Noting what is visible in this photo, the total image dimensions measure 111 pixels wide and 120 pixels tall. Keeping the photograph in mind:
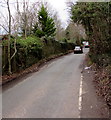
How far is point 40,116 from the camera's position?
4207 mm

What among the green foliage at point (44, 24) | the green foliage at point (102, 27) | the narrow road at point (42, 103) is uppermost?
the green foliage at point (44, 24)

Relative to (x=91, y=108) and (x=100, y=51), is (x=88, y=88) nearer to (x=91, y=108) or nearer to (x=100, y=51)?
(x=91, y=108)

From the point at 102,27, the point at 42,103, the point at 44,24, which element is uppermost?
the point at 44,24

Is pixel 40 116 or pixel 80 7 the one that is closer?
pixel 40 116

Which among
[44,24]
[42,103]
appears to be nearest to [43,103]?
[42,103]

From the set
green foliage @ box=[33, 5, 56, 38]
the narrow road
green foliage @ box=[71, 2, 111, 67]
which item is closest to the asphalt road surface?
the narrow road

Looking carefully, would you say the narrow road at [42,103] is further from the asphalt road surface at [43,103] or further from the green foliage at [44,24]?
the green foliage at [44,24]

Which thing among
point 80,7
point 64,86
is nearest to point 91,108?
point 64,86

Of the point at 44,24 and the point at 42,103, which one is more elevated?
the point at 44,24

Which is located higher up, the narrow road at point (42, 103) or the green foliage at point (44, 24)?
the green foliage at point (44, 24)

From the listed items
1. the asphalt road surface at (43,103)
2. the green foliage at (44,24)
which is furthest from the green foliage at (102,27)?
the green foliage at (44,24)

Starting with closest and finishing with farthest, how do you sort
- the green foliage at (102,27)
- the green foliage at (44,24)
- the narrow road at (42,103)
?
the narrow road at (42,103)
the green foliage at (102,27)
the green foliage at (44,24)

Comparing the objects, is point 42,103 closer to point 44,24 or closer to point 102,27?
point 102,27

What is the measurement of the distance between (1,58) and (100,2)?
28.7 feet
